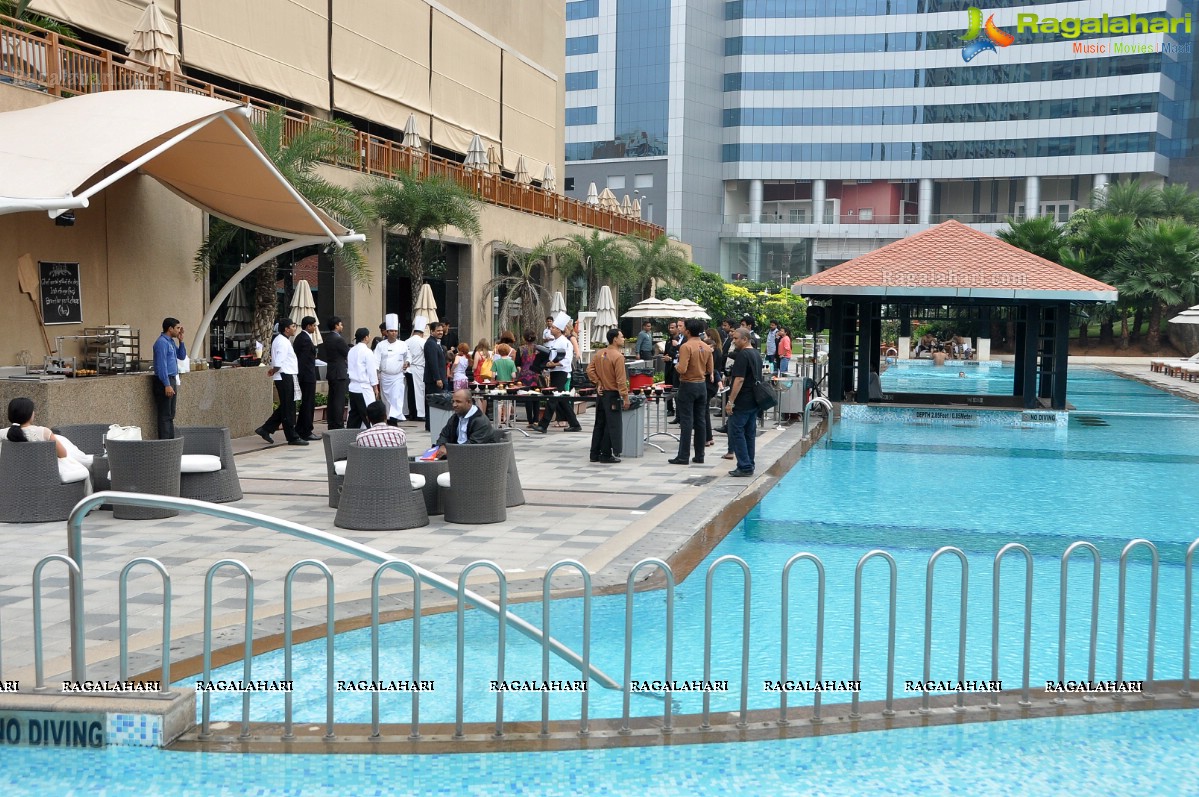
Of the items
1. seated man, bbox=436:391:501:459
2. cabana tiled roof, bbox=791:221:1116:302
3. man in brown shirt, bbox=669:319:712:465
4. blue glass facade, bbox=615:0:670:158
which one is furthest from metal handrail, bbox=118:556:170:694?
blue glass facade, bbox=615:0:670:158

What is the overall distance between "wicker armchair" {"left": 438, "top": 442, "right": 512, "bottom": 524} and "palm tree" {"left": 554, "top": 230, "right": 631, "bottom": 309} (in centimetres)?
2439

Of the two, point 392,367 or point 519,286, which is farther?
point 519,286

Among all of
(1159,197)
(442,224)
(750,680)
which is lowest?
(750,680)

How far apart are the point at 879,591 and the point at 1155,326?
5118 centimetres

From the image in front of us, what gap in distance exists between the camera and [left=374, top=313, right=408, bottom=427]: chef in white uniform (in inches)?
733

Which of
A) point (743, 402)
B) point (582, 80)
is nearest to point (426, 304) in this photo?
point (743, 402)

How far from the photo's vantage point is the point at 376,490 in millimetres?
10266

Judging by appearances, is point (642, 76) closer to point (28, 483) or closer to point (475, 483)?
point (475, 483)

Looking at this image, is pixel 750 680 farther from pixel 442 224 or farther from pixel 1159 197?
pixel 1159 197

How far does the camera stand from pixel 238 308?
21.8 metres

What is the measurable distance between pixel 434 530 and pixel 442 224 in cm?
1556

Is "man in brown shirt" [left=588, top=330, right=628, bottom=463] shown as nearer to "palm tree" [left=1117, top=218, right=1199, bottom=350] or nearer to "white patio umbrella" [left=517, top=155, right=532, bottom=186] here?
"white patio umbrella" [left=517, top=155, right=532, bottom=186]

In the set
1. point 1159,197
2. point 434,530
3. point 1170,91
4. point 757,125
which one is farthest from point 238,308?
point 1170,91

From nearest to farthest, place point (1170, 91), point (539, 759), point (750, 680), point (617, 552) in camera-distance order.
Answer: point (539, 759), point (750, 680), point (617, 552), point (1170, 91)
